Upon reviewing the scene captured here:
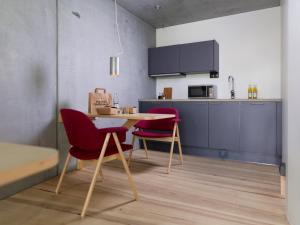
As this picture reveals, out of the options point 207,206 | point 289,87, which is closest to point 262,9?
point 289,87

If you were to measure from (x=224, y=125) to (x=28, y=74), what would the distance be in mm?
2895

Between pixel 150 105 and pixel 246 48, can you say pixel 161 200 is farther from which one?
pixel 246 48

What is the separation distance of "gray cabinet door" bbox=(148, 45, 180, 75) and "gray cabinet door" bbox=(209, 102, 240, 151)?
1166 millimetres

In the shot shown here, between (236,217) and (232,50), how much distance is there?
3.24 meters

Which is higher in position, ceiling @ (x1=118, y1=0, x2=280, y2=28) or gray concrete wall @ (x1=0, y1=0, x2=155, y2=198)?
ceiling @ (x1=118, y1=0, x2=280, y2=28)

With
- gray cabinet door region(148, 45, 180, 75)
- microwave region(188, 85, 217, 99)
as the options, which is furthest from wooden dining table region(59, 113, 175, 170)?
gray cabinet door region(148, 45, 180, 75)

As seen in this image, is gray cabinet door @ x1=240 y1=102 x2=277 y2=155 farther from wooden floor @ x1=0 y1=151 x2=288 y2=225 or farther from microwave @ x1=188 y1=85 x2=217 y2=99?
microwave @ x1=188 y1=85 x2=217 y2=99

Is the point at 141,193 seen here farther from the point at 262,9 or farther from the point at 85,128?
the point at 262,9

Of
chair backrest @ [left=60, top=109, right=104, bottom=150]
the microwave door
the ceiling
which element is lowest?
chair backrest @ [left=60, top=109, right=104, bottom=150]

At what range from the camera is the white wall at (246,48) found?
148 inches

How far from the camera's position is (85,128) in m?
1.78

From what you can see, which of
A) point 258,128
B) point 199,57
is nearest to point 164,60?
point 199,57

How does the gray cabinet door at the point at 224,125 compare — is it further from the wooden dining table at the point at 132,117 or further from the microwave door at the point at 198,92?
the wooden dining table at the point at 132,117

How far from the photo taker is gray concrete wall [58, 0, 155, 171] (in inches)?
109
